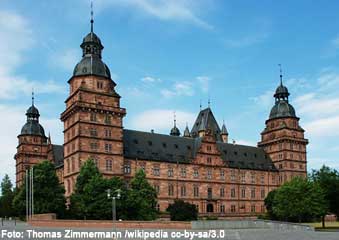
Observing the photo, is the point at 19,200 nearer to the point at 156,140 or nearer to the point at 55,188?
the point at 55,188

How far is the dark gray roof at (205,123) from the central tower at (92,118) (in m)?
41.1

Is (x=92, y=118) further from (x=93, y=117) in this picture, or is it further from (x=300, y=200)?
(x=300, y=200)

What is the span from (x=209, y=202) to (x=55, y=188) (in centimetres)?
3568

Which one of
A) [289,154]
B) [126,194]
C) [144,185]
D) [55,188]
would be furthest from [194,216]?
[289,154]

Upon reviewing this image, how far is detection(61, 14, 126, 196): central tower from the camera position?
79.5 metres

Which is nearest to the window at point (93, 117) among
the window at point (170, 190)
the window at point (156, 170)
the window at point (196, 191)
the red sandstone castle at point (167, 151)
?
the red sandstone castle at point (167, 151)

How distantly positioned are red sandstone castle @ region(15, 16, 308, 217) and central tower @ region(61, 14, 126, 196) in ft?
0.51

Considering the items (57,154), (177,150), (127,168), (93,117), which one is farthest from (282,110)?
(57,154)

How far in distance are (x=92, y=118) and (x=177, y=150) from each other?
2205cm

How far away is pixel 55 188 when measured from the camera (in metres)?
72.2

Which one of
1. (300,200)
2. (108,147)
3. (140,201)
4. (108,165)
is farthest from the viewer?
(108,147)

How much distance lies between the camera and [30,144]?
113 meters

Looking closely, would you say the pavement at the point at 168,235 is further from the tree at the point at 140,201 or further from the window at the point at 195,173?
the window at the point at 195,173

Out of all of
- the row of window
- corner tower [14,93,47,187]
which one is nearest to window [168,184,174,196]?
the row of window
